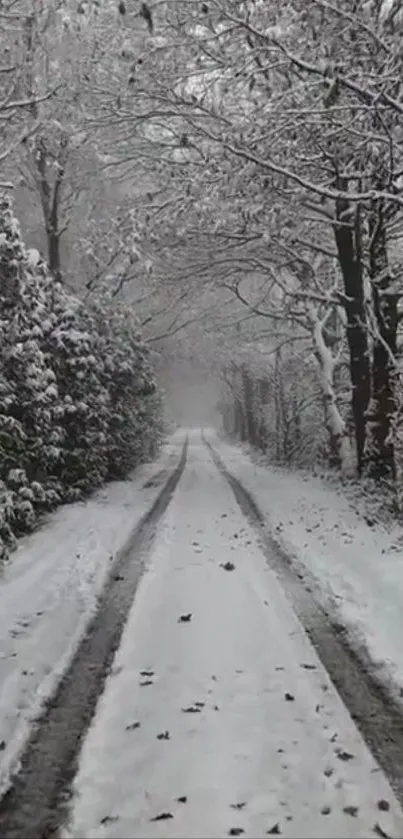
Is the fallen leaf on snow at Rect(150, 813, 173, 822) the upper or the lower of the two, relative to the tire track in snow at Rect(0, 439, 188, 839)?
upper

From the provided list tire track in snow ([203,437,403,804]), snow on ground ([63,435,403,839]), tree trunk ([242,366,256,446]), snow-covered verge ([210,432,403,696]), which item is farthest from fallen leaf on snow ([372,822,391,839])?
tree trunk ([242,366,256,446])

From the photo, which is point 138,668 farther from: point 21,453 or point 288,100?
point 21,453

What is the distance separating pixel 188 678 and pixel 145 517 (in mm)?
8934

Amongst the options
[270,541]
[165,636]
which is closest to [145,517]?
[270,541]

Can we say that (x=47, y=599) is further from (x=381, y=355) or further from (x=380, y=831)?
(x=381, y=355)

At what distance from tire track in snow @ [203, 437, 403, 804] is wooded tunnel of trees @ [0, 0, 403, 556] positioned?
15.3 feet

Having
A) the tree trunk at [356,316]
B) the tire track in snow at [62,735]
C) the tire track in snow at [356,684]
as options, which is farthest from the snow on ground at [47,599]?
the tree trunk at [356,316]

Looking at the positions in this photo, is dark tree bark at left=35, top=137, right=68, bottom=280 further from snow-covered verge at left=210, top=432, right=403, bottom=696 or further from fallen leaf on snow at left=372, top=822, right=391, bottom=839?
fallen leaf on snow at left=372, top=822, right=391, bottom=839

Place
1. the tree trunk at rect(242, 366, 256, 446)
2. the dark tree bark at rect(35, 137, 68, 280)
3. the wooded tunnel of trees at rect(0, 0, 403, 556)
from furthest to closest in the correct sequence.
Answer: the tree trunk at rect(242, 366, 256, 446) → the dark tree bark at rect(35, 137, 68, 280) → the wooded tunnel of trees at rect(0, 0, 403, 556)

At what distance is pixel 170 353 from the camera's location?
36.7 metres

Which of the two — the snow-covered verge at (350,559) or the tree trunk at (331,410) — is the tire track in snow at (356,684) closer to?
the snow-covered verge at (350,559)

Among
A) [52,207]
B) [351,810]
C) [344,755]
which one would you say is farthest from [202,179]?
[52,207]

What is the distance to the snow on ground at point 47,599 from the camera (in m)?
5.52

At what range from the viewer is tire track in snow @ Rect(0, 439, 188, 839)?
396 centimetres
